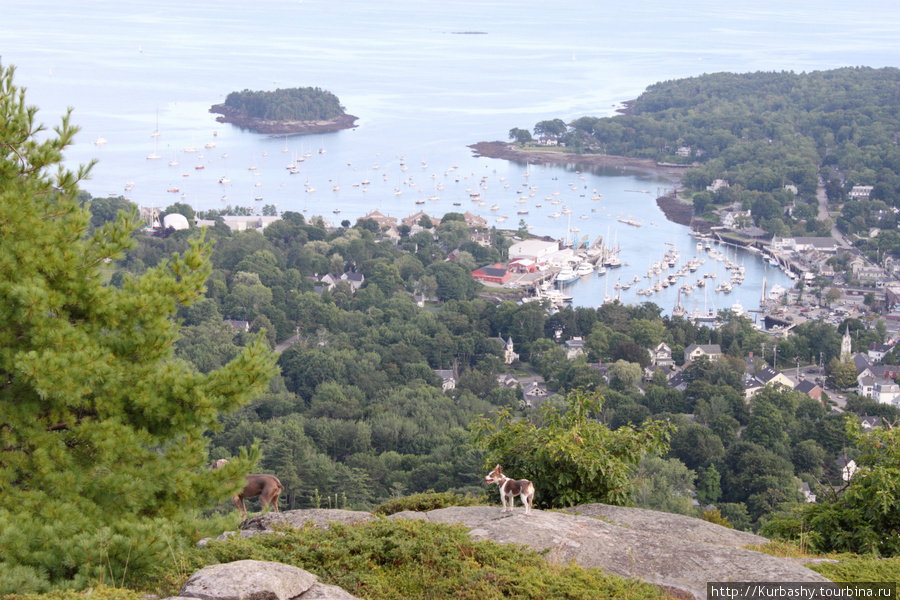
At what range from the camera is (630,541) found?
452 cm

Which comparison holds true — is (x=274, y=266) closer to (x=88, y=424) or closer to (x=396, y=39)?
(x=88, y=424)

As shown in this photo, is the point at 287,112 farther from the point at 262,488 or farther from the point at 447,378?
the point at 262,488

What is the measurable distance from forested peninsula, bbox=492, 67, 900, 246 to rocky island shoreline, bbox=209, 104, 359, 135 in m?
14.5

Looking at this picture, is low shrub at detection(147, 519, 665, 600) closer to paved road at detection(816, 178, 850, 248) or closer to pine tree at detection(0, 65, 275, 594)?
pine tree at detection(0, 65, 275, 594)

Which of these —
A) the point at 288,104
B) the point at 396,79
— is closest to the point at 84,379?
the point at 288,104

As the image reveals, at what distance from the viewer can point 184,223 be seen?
38.8 m

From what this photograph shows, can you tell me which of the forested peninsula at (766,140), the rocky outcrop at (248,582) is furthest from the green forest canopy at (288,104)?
the rocky outcrop at (248,582)

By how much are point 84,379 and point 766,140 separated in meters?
61.3

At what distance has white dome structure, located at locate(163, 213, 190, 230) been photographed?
38469mm

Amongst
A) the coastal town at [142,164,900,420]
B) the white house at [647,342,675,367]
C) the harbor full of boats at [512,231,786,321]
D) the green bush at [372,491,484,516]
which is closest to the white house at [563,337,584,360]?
the coastal town at [142,164,900,420]

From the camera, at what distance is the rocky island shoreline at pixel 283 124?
68.6m

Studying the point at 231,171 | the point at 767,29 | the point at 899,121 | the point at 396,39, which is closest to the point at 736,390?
the point at 231,171

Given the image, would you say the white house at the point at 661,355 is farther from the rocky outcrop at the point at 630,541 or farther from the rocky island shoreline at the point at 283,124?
the rocky island shoreline at the point at 283,124

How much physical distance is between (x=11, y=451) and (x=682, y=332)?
25.2 m
